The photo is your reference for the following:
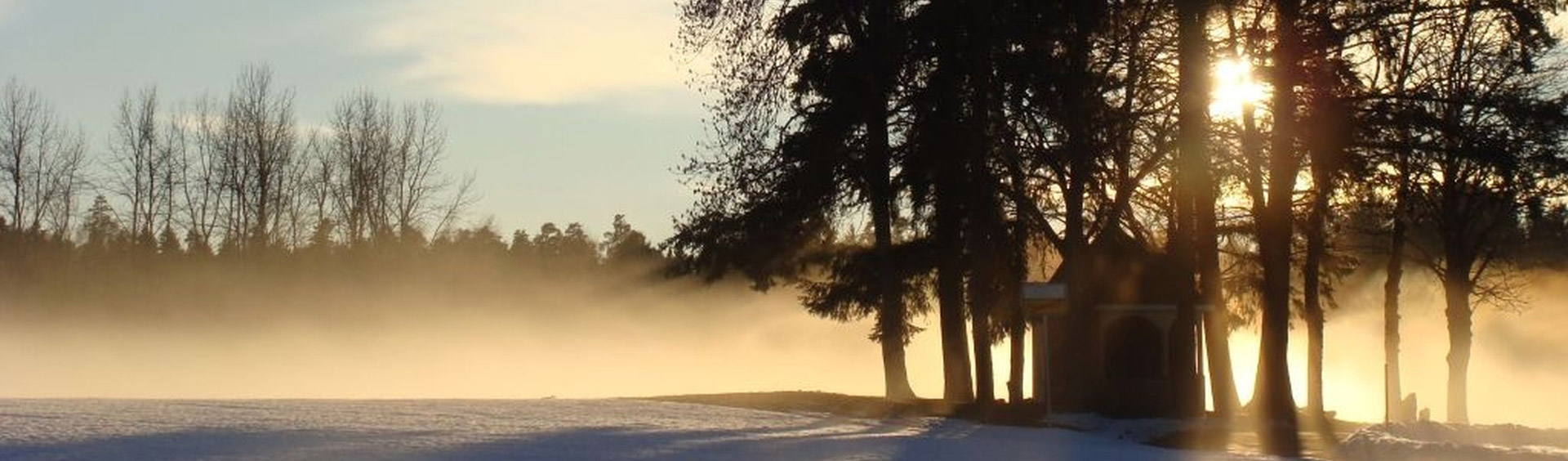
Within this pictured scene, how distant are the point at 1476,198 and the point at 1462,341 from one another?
202 inches

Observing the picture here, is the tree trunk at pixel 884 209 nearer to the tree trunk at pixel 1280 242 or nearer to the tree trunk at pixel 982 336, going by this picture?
the tree trunk at pixel 982 336

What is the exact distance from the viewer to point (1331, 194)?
1325 inches

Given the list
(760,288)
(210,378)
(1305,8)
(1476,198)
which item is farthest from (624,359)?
(1305,8)

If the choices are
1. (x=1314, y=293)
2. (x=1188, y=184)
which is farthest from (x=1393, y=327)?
(x=1188, y=184)

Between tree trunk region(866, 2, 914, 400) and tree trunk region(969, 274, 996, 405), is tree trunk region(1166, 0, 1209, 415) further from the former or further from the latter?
tree trunk region(866, 2, 914, 400)

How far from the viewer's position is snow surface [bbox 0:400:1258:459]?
19766mm

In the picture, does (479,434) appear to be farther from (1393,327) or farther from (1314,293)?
(1393,327)

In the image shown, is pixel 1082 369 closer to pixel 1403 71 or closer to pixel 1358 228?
pixel 1403 71

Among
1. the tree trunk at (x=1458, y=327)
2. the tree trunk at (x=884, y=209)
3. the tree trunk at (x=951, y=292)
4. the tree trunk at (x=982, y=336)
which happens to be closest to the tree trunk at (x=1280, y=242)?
the tree trunk at (x=982, y=336)

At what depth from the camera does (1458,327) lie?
43.5m

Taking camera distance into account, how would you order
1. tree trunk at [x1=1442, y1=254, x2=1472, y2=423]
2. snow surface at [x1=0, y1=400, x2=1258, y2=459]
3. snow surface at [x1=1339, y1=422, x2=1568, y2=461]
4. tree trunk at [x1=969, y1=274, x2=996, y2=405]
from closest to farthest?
snow surface at [x1=0, y1=400, x2=1258, y2=459] < snow surface at [x1=1339, y1=422, x2=1568, y2=461] < tree trunk at [x1=969, y1=274, x2=996, y2=405] < tree trunk at [x1=1442, y1=254, x2=1472, y2=423]

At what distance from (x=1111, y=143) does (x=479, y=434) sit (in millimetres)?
13383

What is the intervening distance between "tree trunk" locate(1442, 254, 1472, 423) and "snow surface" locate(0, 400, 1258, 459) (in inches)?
668

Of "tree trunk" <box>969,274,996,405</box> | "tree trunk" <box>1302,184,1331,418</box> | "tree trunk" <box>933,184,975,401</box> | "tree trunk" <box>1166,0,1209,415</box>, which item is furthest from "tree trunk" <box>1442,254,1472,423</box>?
"tree trunk" <box>969,274,996,405</box>
